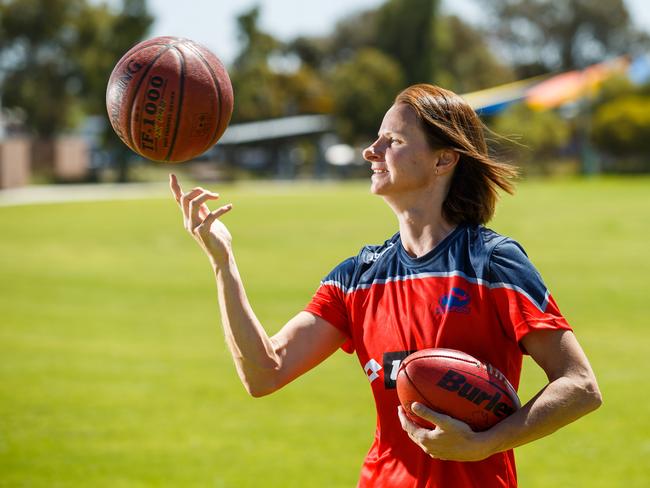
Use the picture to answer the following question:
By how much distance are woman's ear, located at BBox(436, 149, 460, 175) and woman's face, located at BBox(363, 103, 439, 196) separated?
0.03m

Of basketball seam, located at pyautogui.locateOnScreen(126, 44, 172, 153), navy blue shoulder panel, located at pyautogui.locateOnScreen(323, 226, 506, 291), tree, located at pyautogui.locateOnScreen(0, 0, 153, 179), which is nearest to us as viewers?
navy blue shoulder panel, located at pyautogui.locateOnScreen(323, 226, 506, 291)

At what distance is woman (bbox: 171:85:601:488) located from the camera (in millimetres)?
3012

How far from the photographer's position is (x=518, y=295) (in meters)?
3.01

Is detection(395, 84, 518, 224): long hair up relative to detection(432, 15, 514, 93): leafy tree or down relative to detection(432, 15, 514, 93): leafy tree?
down

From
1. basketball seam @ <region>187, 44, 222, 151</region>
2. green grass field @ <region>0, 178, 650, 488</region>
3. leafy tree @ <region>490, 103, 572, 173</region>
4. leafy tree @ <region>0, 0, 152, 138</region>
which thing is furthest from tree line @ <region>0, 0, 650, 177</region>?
basketball seam @ <region>187, 44, 222, 151</region>

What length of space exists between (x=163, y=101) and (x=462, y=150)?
54.7 inches

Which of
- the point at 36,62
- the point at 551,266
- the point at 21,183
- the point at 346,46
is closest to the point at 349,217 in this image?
the point at 551,266

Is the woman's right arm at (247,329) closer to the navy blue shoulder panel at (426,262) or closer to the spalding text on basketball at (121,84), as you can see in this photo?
the navy blue shoulder panel at (426,262)

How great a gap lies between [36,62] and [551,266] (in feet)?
195

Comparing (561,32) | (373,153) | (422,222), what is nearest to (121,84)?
(373,153)

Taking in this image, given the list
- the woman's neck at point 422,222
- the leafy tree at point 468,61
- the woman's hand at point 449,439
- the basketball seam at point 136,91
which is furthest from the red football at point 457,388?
the leafy tree at point 468,61

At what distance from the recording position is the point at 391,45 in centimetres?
9456

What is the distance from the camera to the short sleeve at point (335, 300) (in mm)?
3651

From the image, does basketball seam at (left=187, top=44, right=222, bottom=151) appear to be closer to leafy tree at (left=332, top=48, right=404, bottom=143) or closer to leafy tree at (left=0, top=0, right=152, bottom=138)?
leafy tree at (left=0, top=0, right=152, bottom=138)
